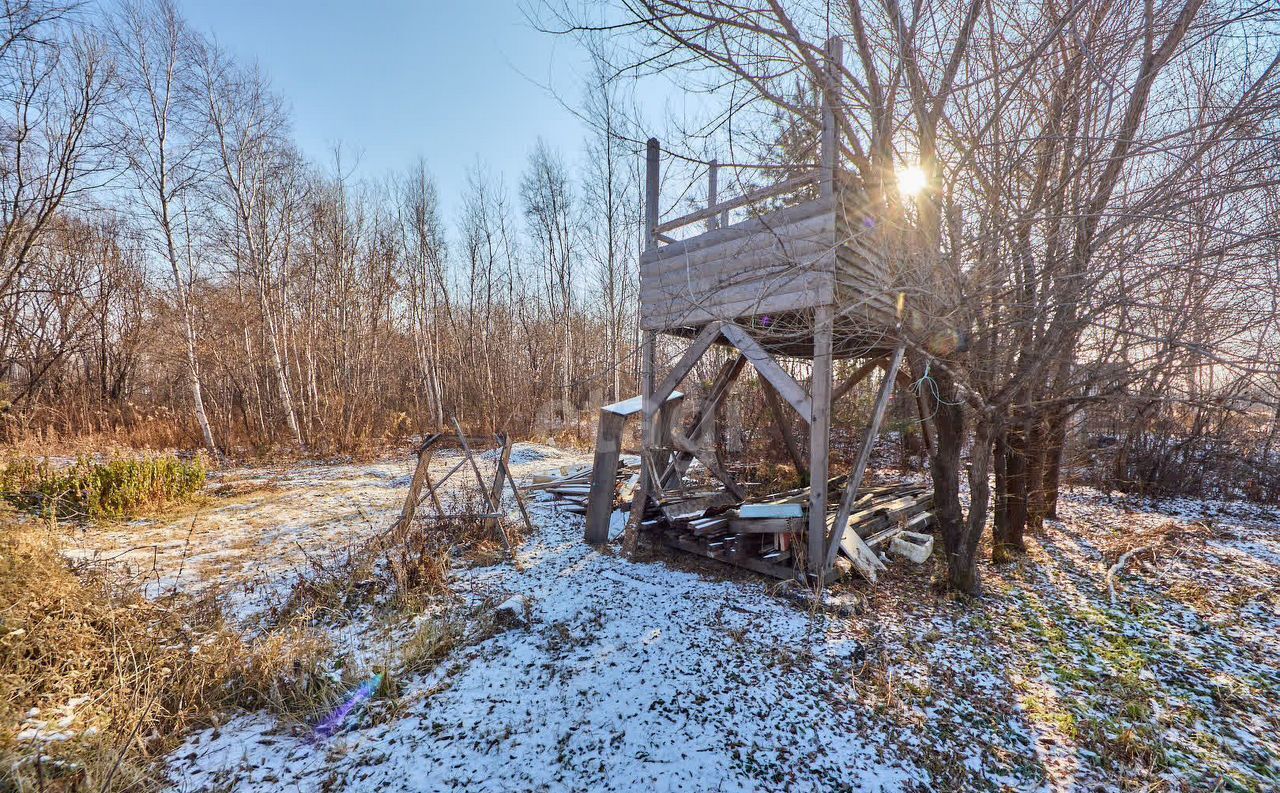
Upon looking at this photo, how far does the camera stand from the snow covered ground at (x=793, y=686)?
7.43ft

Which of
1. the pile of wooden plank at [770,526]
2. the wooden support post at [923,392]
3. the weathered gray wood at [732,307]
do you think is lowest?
the pile of wooden plank at [770,526]

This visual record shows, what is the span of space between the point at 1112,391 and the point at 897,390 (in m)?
7.97

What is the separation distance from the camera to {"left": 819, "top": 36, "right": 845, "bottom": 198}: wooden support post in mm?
2914

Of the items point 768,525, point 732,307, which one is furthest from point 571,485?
point 732,307

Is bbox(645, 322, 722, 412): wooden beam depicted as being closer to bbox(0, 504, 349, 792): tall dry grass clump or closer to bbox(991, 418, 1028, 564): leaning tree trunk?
bbox(991, 418, 1028, 564): leaning tree trunk

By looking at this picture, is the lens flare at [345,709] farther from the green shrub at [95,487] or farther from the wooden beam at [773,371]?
the green shrub at [95,487]

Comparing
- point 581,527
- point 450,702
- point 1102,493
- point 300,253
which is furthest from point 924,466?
point 300,253

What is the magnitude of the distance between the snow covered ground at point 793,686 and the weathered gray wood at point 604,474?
0.61 m

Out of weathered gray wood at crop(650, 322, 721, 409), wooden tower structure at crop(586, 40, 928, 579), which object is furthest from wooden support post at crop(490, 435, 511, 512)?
weathered gray wood at crop(650, 322, 721, 409)

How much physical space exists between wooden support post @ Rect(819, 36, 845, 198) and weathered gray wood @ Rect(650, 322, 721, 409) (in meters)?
1.68

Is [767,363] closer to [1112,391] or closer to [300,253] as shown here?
[1112,391]

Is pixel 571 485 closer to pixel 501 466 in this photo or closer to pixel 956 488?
pixel 501 466

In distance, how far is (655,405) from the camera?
5.41 meters

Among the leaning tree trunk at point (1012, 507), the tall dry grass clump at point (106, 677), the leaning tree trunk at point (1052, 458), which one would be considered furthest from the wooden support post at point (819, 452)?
the tall dry grass clump at point (106, 677)
